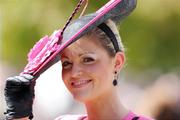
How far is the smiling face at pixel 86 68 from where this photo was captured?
2.25 metres

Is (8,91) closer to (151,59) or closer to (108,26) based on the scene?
(108,26)

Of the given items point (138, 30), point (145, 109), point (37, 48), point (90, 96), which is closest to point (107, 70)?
point (90, 96)

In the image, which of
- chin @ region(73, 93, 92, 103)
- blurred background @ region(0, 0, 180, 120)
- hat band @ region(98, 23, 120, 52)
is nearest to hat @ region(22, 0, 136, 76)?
hat band @ region(98, 23, 120, 52)

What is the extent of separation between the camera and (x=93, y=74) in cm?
225

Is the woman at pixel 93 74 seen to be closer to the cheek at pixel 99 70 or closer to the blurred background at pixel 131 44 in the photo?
the cheek at pixel 99 70

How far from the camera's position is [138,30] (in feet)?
17.8

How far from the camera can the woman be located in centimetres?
225

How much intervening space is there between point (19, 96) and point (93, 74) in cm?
24

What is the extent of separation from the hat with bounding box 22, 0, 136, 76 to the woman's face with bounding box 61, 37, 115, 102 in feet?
0.12

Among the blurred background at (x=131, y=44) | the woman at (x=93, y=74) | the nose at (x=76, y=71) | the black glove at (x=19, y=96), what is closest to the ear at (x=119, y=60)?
the woman at (x=93, y=74)

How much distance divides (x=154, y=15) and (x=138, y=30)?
7.4 inches

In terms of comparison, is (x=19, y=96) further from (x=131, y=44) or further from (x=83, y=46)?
(x=131, y=44)

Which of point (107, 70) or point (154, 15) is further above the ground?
point (154, 15)

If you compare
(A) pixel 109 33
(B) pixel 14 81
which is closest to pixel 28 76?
(B) pixel 14 81
